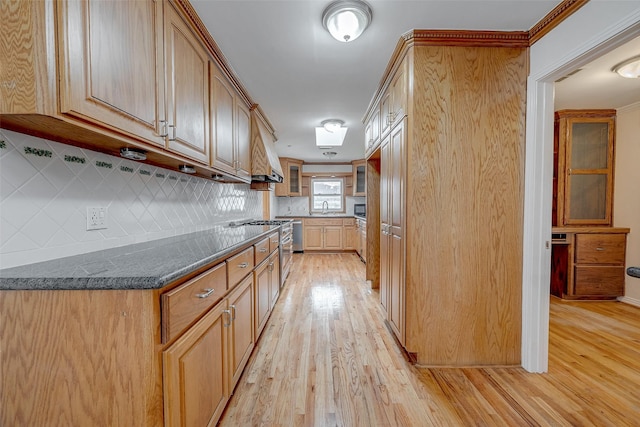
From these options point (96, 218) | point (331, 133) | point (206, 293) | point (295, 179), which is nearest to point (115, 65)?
point (96, 218)

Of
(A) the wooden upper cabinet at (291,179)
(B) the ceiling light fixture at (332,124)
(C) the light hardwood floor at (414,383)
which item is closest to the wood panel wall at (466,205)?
(C) the light hardwood floor at (414,383)

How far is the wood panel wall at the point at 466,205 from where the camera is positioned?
179 cm

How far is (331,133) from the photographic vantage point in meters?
4.09

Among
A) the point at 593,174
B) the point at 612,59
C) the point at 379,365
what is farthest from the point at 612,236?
the point at 379,365

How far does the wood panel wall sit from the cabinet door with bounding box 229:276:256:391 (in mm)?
1106

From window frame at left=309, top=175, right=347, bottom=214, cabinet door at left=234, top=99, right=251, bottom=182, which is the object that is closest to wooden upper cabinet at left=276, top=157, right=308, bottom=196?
window frame at left=309, top=175, right=347, bottom=214

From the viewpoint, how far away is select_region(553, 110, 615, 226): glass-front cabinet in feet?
10.3

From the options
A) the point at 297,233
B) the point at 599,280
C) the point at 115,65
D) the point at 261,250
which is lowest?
the point at 599,280

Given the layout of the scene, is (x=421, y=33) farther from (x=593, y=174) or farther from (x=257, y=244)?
(x=593, y=174)

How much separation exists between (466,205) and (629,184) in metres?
2.76

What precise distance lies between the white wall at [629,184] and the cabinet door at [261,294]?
3966mm

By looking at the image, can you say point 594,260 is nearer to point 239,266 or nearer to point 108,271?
point 239,266

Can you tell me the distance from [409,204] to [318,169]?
202 inches

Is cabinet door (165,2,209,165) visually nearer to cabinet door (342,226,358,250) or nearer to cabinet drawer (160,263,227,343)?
cabinet drawer (160,263,227,343)
